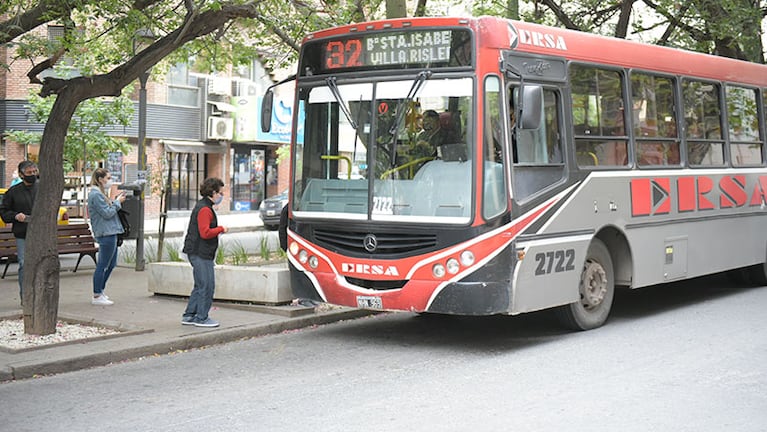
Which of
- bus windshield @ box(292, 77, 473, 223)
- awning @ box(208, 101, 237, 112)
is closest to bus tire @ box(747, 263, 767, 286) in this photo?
bus windshield @ box(292, 77, 473, 223)

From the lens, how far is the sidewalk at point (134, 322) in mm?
8672

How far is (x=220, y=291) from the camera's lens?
483 inches

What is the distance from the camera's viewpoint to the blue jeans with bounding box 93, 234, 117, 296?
1216 centimetres

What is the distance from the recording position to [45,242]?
31.9 feet

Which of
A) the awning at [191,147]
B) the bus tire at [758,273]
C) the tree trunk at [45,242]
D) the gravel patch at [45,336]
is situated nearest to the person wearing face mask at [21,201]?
the gravel patch at [45,336]

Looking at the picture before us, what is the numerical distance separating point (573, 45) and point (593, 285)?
2597 millimetres

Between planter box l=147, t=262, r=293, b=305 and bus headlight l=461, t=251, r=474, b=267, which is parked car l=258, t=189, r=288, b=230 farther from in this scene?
bus headlight l=461, t=251, r=474, b=267

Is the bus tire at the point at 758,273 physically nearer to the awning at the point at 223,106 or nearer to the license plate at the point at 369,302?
the license plate at the point at 369,302

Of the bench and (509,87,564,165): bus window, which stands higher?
(509,87,564,165): bus window

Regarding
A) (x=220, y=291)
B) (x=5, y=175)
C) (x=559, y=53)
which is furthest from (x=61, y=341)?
(x=5, y=175)

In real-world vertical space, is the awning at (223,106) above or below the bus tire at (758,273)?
above

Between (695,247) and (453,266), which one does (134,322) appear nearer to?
(453,266)

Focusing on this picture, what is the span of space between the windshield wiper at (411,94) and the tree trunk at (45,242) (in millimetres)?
3406

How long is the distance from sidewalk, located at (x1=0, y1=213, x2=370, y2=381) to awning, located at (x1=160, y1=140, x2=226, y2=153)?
21.3 meters
